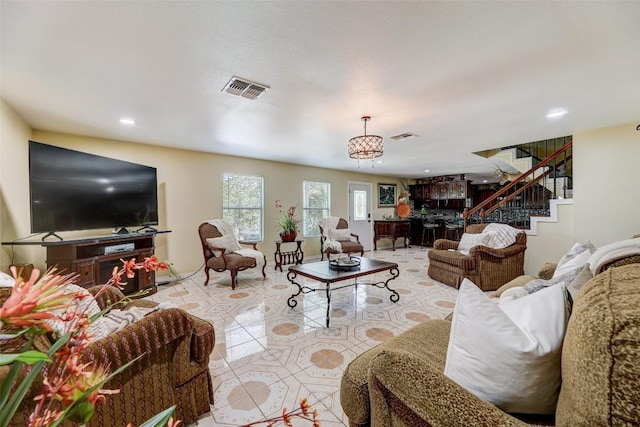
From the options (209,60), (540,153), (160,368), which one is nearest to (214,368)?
(160,368)

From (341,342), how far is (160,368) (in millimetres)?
1474

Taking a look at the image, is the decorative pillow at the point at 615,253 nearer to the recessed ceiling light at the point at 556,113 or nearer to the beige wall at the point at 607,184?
the recessed ceiling light at the point at 556,113

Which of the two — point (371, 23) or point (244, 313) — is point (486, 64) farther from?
point (244, 313)

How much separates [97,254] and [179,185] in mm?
1760

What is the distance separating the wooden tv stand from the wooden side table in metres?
2.02

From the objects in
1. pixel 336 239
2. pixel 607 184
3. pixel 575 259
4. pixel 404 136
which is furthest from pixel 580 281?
pixel 336 239

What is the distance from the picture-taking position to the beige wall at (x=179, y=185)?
9.29 feet

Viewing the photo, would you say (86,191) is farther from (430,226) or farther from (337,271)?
(430,226)

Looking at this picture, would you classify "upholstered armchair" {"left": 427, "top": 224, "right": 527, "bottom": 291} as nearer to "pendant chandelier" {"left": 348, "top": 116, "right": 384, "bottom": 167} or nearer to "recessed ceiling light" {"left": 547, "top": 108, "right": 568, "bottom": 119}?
"recessed ceiling light" {"left": 547, "top": 108, "right": 568, "bottom": 119}

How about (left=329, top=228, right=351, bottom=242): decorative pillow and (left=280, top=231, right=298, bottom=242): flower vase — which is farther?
(left=329, top=228, right=351, bottom=242): decorative pillow

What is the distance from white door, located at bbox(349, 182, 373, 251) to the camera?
736cm

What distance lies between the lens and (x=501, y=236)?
4.01m

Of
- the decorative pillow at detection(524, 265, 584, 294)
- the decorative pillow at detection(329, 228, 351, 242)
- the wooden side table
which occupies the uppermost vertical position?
the decorative pillow at detection(524, 265, 584, 294)

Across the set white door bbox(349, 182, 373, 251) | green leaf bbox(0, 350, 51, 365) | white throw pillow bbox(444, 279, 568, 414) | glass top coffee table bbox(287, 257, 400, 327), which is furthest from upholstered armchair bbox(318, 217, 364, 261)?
green leaf bbox(0, 350, 51, 365)
